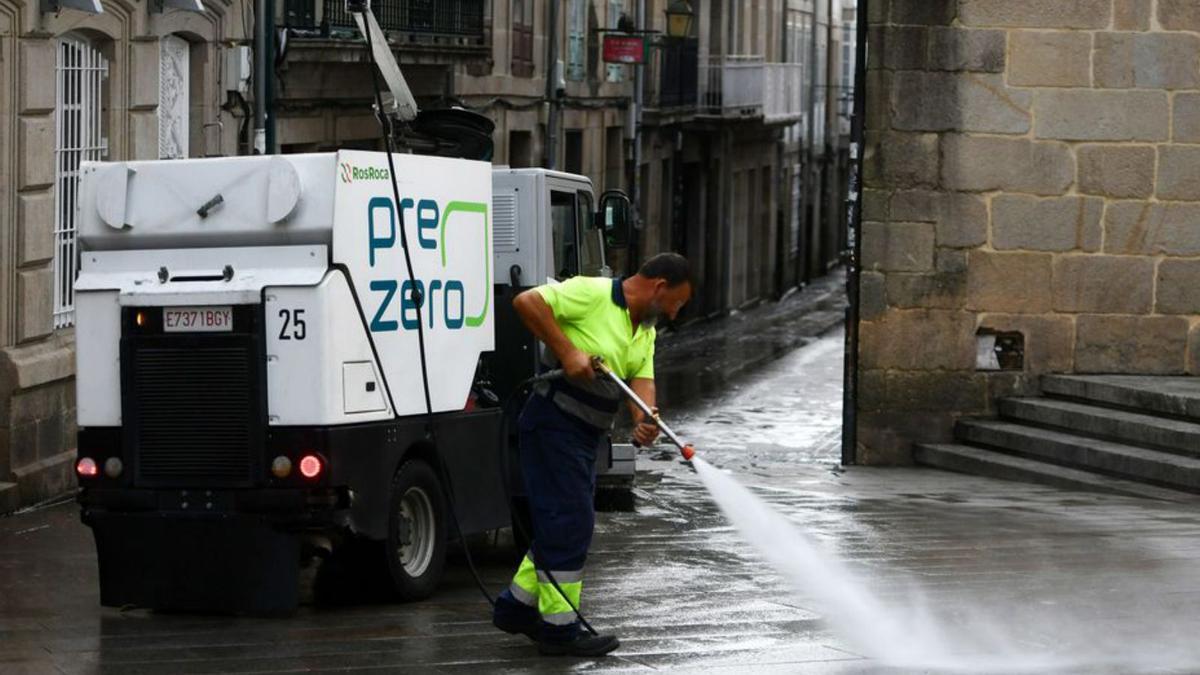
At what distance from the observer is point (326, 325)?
30.1 feet

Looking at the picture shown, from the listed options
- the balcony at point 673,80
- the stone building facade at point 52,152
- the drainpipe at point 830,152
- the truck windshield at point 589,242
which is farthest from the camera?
the drainpipe at point 830,152

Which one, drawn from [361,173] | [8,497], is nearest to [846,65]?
[8,497]

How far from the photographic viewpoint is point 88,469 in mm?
9469

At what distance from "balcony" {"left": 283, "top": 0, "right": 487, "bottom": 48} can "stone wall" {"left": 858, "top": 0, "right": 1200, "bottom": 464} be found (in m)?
5.94

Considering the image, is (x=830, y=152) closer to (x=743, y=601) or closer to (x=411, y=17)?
(x=411, y=17)

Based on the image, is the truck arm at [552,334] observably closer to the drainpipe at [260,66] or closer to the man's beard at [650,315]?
the man's beard at [650,315]

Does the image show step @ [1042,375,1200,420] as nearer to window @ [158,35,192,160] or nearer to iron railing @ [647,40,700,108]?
window @ [158,35,192,160]

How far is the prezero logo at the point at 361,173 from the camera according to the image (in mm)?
9328

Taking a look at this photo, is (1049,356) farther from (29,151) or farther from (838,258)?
(838,258)

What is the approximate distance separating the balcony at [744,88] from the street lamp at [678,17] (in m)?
5.47

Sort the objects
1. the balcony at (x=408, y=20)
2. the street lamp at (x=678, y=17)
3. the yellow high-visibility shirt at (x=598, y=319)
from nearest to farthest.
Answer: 1. the yellow high-visibility shirt at (x=598, y=319)
2. the balcony at (x=408, y=20)
3. the street lamp at (x=678, y=17)

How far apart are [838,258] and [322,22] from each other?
40.9 meters

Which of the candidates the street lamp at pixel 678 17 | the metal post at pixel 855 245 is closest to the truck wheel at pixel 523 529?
the metal post at pixel 855 245

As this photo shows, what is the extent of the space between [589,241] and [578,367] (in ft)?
17.1
